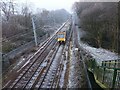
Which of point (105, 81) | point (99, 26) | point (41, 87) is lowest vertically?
point (41, 87)

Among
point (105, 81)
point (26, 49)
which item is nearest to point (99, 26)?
point (26, 49)

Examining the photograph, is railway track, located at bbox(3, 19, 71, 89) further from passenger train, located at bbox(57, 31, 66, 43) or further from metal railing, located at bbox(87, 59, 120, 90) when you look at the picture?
passenger train, located at bbox(57, 31, 66, 43)

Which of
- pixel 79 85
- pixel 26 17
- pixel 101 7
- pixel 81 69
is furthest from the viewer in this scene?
pixel 26 17

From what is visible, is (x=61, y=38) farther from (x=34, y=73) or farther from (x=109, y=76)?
(x=109, y=76)

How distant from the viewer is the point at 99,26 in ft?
119

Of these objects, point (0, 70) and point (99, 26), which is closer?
point (0, 70)

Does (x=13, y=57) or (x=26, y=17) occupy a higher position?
(x=26, y=17)

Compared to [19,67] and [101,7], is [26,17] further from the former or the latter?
[19,67]

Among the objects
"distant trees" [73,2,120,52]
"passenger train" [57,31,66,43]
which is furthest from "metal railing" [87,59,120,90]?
"passenger train" [57,31,66,43]

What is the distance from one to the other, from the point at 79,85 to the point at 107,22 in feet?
73.8

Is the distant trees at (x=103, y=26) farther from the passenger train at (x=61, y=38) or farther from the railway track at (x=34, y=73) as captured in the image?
the railway track at (x=34, y=73)

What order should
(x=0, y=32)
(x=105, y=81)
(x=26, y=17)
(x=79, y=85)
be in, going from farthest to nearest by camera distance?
(x=26, y=17) < (x=0, y=32) < (x=79, y=85) < (x=105, y=81)

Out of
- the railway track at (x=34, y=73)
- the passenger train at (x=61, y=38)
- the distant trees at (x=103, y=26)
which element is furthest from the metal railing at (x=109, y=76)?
the passenger train at (x=61, y=38)

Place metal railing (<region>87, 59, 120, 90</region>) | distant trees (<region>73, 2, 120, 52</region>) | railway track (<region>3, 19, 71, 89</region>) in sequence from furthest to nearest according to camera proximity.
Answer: distant trees (<region>73, 2, 120, 52</region>), railway track (<region>3, 19, 71, 89</region>), metal railing (<region>87, 59, 120, 90</region>)
